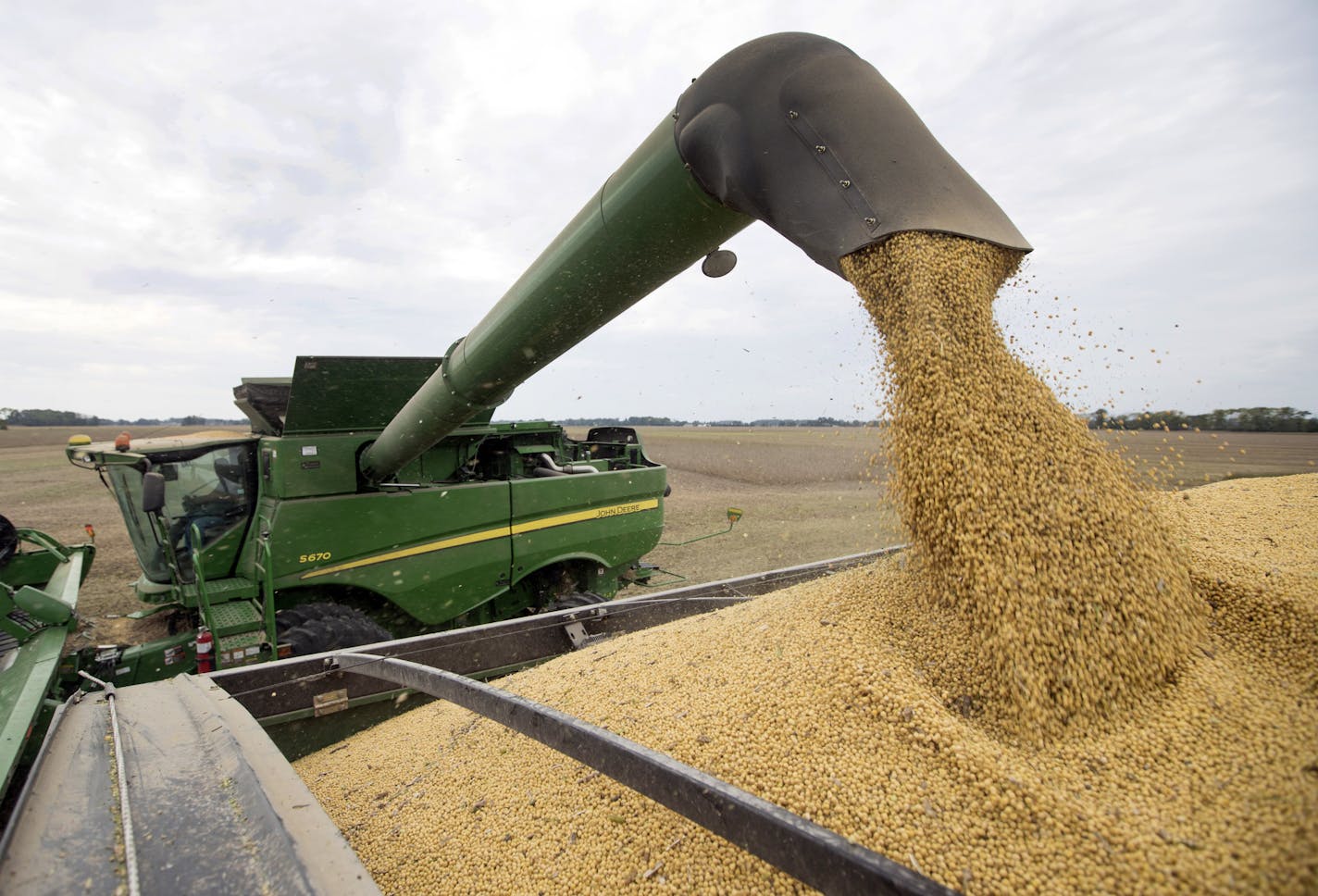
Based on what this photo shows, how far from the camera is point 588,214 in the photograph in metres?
2.31

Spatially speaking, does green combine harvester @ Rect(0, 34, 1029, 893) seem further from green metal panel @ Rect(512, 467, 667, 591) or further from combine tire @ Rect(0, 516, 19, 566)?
combine tire @ Rect(0, 516, 19, 566)

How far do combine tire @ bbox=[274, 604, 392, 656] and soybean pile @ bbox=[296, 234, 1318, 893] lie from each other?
173 cm

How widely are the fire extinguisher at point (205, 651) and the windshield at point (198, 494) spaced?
811mm

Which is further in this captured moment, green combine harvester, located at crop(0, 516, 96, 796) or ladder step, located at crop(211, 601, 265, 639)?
ladder step, located at crop(211, 601, 265, 639)

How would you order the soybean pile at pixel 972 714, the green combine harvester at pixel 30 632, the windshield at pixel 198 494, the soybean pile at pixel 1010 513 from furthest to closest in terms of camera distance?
1. the windshield at pixel 198 494
2. the green combine harvester at pixel 30 632
3. the soybean pile at pixel 1010 513
4. the soybean pile at pixel 972 714

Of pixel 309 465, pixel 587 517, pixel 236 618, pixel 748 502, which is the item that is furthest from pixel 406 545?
pixel 748 502

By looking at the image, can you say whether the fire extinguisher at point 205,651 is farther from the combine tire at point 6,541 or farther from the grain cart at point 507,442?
the combine tire at point 6,541

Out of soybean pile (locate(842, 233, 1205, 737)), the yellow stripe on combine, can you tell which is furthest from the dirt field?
the yellow stripe on combine

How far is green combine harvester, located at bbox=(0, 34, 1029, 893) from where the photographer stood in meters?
1.32

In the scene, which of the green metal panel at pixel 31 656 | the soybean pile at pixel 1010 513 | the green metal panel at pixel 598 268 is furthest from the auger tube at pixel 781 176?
the green metal panel at pixel 31 656

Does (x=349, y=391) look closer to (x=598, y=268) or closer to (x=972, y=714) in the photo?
(x=598, y=268)

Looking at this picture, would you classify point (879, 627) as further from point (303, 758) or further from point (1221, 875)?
point (303, 758)

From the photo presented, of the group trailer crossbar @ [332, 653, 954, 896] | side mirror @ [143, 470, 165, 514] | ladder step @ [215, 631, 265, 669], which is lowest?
ladder step @ [215, 631, 265, 669]

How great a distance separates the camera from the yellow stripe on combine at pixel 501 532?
4219 mm
